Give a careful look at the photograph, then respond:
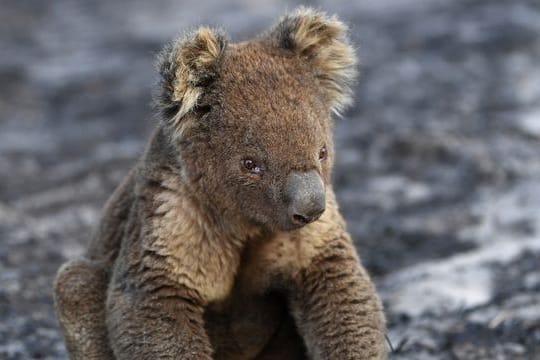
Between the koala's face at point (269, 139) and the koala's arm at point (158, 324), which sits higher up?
the koala's face at point (269, 139)

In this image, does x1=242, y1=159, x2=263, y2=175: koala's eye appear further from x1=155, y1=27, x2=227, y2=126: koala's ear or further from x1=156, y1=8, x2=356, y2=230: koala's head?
x1=155, y1=27, x2=227, y2=126: koala's ear

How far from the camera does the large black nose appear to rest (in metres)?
4.85

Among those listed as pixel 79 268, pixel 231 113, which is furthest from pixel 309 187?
pixel 79 268

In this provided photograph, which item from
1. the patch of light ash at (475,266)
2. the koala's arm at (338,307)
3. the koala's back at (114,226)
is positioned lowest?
the koala's arm at (338,307)

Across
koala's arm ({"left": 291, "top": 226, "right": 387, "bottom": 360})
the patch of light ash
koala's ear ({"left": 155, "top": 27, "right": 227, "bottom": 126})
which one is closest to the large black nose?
koala's arm ({"left": 291, "top": 226, "right": 387, "bottom": 360})

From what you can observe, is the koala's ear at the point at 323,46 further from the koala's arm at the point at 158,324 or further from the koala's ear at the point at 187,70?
the koala's arm at the point at 158,324

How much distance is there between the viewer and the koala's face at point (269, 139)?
4984 mm

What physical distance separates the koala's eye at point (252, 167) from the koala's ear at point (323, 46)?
2.40 feet

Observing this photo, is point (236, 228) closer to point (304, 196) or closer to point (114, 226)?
point (304, 196)

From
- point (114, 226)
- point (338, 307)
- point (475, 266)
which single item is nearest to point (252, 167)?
point (338, 307)

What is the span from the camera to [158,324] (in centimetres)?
534

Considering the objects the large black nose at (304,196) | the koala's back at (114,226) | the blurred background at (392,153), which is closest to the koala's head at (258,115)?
the large black nose at (304,196)

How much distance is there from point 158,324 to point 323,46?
176cm

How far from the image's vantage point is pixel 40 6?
2072 cm
